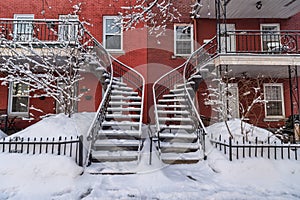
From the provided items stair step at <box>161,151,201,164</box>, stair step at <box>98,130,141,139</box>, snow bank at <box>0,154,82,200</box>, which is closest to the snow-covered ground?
snow bank at <box>0,154,82,200</box>

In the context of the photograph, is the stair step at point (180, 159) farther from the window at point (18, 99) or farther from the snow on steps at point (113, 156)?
the window at point (18, 99)

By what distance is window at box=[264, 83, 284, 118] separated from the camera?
35.7 ft

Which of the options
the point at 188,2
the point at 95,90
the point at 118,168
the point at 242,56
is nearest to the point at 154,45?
the point at 188,2

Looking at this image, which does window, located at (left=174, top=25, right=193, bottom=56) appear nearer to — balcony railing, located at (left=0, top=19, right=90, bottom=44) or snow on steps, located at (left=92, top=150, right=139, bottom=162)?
balcony railing, located at (left=0, top=19, right=90, bottom=44)

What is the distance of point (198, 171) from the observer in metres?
5.18

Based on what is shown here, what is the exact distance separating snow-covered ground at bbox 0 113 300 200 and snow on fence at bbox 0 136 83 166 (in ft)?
0.79

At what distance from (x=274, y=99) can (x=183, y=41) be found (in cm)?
567

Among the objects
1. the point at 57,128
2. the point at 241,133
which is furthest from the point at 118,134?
the point at 241,133

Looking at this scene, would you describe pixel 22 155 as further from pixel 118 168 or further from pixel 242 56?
pixel 242 56

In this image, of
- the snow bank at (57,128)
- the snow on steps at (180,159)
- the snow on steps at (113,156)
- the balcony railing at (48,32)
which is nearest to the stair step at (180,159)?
the snow on steps at (180,159)

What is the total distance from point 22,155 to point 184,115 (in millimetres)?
5172

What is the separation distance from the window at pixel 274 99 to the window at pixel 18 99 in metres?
12.3

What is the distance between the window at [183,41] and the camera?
11133 millimetres

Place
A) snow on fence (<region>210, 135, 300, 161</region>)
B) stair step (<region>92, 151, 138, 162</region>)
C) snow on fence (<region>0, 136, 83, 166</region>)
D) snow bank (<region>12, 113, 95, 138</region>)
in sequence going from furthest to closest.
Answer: snow bank (<region>12, 113, 95, 138</region>), stair step (<region>92, 151, 138, 162</region>), snow on fence (<region>210, 135, 300, 161</region>), snow on fence (<region>0, 136, 83, 166</region>)
